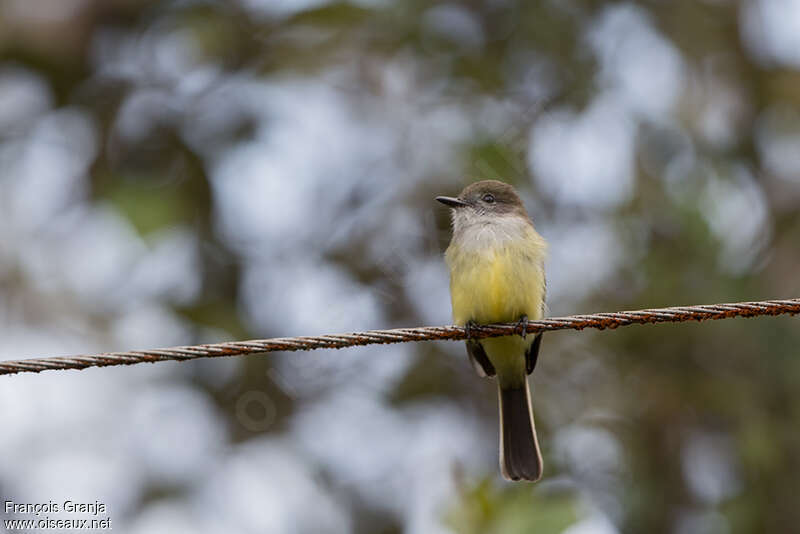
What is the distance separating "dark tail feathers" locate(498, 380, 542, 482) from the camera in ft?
16.3

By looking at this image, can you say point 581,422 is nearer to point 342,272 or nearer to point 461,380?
point 461,380

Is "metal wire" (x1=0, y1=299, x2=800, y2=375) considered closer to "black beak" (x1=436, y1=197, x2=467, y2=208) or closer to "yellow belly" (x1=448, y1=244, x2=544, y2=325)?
"yellow belly" (x1=448, y1=244, x2=544, y2=325)

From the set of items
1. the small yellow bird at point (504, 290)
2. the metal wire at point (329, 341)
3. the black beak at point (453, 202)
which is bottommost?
the metal wire at point (329, 341)

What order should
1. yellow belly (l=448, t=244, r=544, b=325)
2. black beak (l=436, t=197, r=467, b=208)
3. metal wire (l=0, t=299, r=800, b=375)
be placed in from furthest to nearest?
1. black beak (l=436, t=197, r=467, b=208)
2. yellow belly (l=448, t=244, r=544, b=325)
3. metal wire (l=0, t=299, r=800, b=375)

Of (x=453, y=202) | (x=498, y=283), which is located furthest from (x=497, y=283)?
(x=453, y=202)

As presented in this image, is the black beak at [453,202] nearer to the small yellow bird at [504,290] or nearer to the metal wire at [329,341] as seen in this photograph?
the small yellow bird at [504,290]

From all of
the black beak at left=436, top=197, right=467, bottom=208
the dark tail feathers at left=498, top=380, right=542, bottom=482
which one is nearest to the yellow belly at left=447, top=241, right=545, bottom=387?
the black beak at left=436, top=197, right=467, bottom=208

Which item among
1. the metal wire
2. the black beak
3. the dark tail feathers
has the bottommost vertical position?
the metal wire

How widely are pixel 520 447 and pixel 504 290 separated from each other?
89cm

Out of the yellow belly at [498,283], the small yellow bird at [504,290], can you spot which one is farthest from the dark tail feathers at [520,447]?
the yellow belly at [498,283]

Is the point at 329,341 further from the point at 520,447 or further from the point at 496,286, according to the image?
the point at 520,447

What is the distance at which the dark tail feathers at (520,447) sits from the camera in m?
4.97

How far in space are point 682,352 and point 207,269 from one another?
346 cm

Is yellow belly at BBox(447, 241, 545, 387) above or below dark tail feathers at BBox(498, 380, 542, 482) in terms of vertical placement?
above
